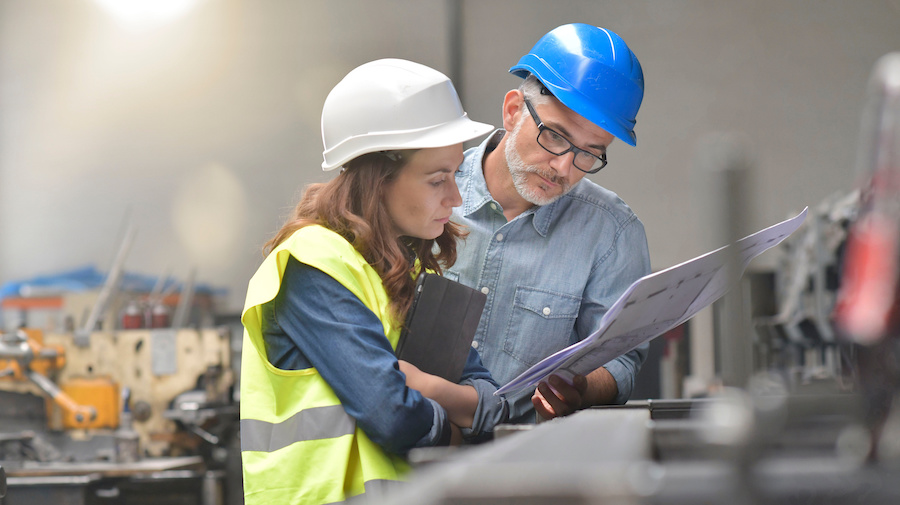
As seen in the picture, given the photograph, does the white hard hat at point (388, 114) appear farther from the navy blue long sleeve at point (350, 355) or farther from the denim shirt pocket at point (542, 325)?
the denim shirt pocket at point (542, 325)

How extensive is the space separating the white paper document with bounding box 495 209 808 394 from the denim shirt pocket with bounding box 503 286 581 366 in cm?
40

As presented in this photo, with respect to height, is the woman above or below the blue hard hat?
below

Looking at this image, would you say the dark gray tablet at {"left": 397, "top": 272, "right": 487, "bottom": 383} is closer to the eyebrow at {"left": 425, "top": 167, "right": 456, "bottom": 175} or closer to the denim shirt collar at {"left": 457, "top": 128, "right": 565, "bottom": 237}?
the eyebrow at {"left": 425, "top": 167, "right": 456, "bottom": 175}

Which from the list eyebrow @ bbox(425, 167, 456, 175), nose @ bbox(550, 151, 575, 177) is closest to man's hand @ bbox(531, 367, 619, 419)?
eyebrow @ bbox(425, 167, 456, 175)

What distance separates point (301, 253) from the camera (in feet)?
3.64

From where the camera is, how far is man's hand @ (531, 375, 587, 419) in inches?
48.4

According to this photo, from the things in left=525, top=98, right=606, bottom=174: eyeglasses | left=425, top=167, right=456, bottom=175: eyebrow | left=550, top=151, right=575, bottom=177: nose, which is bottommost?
left=425, top=167, right=456, bottom=175: eyebrow

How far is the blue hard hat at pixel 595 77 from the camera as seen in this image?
1598 mm

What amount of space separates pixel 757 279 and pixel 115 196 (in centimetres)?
362

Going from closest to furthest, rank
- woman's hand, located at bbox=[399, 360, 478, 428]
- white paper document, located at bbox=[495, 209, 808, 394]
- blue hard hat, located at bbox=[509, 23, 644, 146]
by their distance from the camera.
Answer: white paper document, located at bbox=[495, 209, 808, 394] → woman's hand, located at bbox=[399, 360, 478, 428] → blue hard hat, located at bbox=[509, 23, 644, 146]

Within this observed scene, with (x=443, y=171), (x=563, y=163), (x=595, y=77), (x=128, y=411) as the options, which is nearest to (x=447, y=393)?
(x=443, y=171)

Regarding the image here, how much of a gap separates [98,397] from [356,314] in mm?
2960

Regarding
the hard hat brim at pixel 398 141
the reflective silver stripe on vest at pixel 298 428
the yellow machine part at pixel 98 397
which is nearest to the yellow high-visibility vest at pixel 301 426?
the reflective silver stripe on vest at pixel 298 428

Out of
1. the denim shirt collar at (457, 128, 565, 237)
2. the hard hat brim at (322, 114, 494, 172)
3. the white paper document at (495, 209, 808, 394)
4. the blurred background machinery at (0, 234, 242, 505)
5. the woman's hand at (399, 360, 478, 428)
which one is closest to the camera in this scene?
the white paper document at (495, 209, 808, 394)
